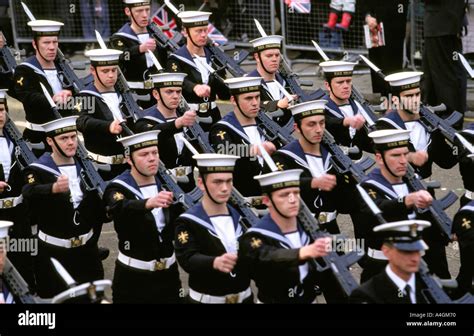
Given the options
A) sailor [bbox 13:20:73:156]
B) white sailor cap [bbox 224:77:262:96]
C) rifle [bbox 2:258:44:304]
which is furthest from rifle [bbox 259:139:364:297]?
sailor [bbox 13:20:73:156]

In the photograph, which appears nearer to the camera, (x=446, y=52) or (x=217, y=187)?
(x=217, y=187)

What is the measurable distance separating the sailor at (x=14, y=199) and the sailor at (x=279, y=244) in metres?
3.25

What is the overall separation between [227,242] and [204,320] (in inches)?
36.0

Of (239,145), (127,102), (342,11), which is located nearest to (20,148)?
(127,102)

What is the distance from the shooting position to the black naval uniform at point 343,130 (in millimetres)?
13672

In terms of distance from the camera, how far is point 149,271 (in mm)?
11664

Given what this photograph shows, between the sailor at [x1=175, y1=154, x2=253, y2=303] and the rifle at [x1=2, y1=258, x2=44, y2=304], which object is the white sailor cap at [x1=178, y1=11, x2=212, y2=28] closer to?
the sailor at [x1=175, y1=154, x2=253, y2=303]

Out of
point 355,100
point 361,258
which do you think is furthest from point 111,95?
point 361,258

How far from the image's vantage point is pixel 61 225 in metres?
12.3

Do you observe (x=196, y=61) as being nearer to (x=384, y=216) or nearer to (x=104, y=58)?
(x=104, y=58)

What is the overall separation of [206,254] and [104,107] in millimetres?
4089

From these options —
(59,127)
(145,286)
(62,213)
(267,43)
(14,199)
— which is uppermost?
(267,43)

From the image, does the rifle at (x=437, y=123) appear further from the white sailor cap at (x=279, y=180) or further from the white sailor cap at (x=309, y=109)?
the white sailor cap at (x=279, y=180)

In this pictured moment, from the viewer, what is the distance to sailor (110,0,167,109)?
16.5m
